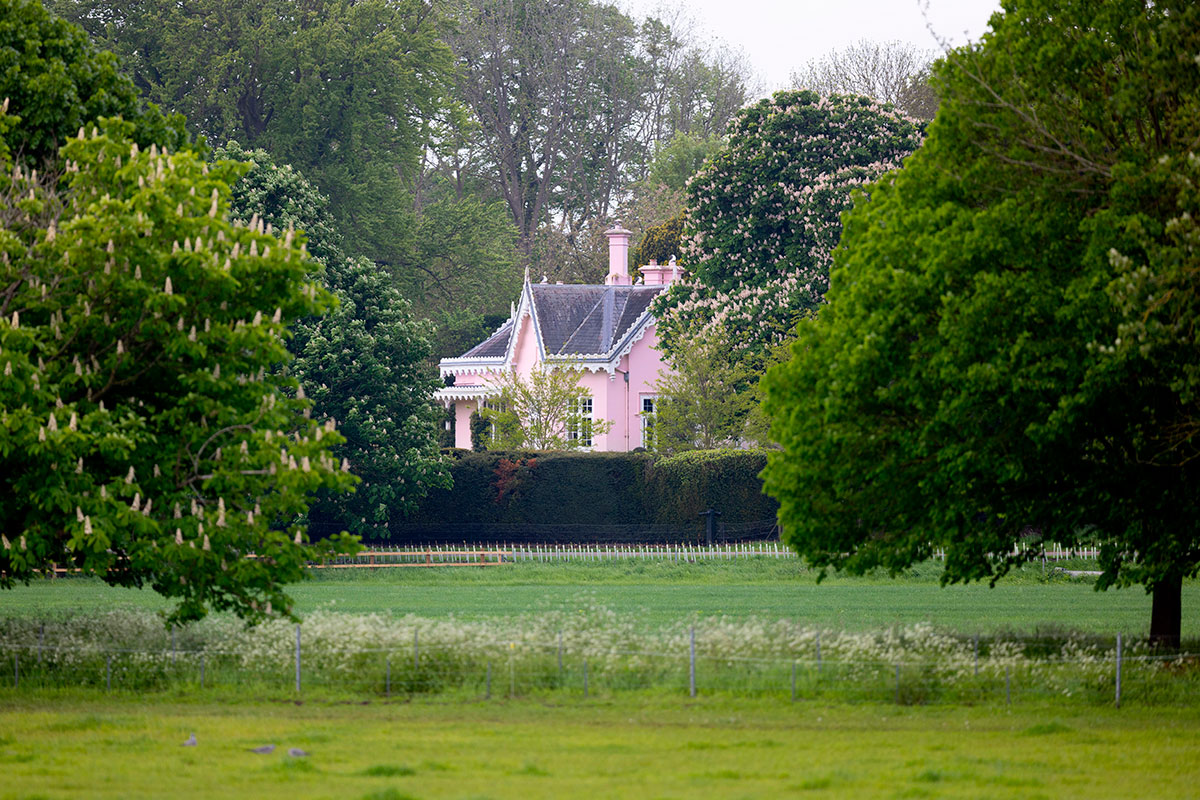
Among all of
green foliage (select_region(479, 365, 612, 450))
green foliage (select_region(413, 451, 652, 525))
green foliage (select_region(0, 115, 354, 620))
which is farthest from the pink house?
green foliage (select_region(0, 115, 354, 620))

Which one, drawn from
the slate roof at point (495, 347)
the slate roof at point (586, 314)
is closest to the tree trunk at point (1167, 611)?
the slate roof at point (586, 314)

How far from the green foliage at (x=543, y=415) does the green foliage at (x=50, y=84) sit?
38350mm

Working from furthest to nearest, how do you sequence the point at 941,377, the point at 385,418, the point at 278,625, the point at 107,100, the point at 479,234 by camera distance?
the point at 479,234 → the point at 385,418 → the point at 278,625 → the point at 107,100 → the point at 941,377

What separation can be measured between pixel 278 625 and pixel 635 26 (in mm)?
78389

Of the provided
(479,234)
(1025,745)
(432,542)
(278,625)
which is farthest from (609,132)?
(1025,745)

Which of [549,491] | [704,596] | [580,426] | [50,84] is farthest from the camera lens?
[580,426]

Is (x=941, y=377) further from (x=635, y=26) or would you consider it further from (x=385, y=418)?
(x=635, y=26)

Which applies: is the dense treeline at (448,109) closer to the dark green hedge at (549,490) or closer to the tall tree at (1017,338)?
the dark green hedge at (549,490)

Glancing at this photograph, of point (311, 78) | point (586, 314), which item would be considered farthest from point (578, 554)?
point (311, 78)

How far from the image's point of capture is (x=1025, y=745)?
21031 mm

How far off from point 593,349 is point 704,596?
98.6ft

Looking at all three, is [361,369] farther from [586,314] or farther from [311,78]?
[586,314]

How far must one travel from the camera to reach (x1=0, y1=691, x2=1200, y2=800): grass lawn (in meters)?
17.8

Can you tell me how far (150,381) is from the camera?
25.0 meters
